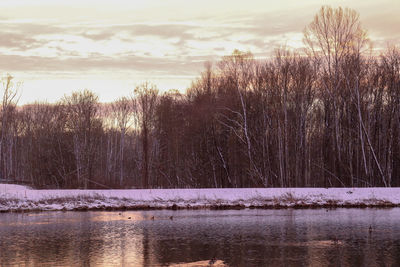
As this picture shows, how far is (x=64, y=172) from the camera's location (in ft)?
217

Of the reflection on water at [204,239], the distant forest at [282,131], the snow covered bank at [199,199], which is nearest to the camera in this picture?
the reflection on water at [204,239]

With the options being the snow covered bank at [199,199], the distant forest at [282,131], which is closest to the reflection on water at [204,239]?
the snow covered bank at [199,199]

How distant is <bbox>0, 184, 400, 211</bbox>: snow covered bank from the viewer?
3853 cm

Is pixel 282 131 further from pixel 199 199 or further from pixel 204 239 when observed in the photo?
pixel 204 239

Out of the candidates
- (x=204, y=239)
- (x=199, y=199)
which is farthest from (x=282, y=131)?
(x=204, y=239)

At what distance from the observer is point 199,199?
4022 cm

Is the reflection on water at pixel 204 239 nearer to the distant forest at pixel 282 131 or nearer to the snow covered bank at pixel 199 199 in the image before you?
the snow covered bank at pixel 199 199

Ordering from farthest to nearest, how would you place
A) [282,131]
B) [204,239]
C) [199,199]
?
[282,131]
[199,199]
[204,239]

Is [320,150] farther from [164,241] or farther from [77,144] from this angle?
[164,241]

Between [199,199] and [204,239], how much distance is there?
17.4 meters

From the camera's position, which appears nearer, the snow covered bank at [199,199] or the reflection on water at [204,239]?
the reflection on water at [204,239]

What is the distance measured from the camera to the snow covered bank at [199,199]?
38531 millimetres

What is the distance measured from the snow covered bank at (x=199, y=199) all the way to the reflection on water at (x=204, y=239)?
152 inches

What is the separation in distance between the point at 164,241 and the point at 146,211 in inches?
574
